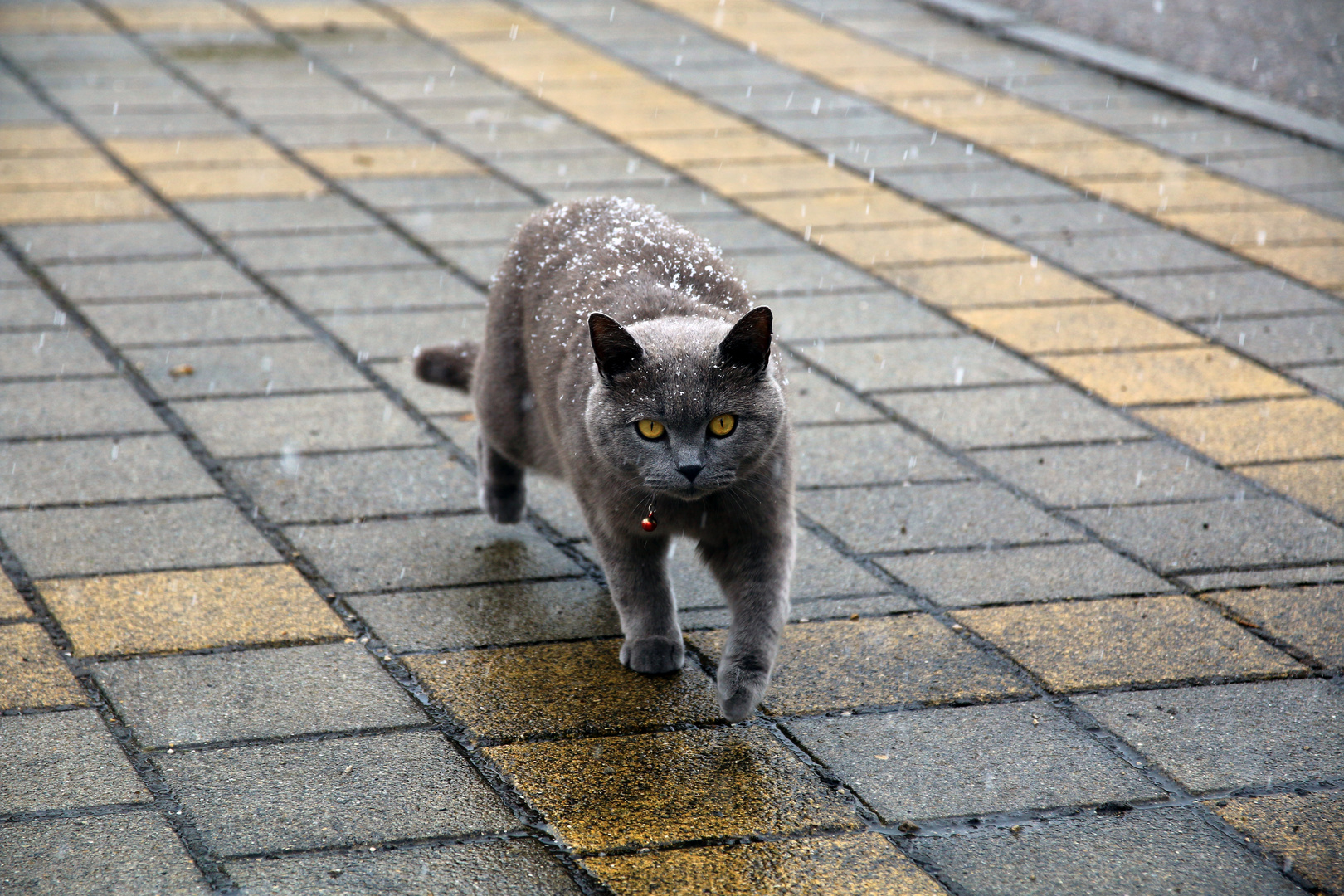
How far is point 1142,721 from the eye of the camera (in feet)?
10.6

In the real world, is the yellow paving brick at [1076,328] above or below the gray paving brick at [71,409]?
above

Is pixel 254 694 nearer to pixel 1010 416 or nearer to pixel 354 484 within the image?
pixel 354 484

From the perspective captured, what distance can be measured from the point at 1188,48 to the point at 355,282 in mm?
6390

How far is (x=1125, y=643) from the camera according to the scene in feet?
11.7

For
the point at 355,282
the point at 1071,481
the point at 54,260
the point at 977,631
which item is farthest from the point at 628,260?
the point at 54,260

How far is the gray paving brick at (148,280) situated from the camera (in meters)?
5.70

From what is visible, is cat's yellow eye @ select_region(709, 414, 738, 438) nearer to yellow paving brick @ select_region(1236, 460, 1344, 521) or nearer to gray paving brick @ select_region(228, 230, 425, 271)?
yellow paving brick @ select_region(1236, 460, 1344, 521)

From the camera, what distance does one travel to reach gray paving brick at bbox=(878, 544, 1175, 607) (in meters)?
3.82

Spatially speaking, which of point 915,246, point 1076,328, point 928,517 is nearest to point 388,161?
point 915,246

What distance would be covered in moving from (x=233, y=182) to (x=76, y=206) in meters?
0.75

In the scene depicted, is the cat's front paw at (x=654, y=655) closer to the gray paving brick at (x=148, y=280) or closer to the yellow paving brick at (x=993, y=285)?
the yellow paving brick at (x=993, y=285)

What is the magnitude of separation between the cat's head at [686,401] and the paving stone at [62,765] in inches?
49.5

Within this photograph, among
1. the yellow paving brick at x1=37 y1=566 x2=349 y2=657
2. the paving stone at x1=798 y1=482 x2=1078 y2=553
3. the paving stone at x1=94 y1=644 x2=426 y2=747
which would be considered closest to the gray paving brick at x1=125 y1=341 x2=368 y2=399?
the yellow paving brick at x1=37 y1=566 x2=349 y2=657

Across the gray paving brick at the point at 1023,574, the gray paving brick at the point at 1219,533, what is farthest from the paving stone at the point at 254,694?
the gray paving brick at the point at 1219,533
